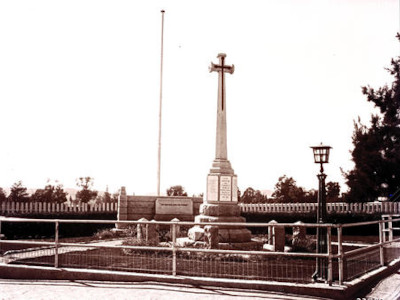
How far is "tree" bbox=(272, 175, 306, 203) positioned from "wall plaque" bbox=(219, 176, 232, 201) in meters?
34.9

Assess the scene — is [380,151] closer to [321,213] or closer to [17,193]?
[321,213]

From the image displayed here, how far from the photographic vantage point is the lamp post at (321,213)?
275 inches

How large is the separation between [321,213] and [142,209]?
1395 cm

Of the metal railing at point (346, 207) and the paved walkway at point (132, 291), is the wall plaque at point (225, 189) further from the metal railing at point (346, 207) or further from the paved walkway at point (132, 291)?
the metal railing at point (346, 207)

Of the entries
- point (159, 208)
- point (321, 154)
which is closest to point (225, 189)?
point (321, 154)

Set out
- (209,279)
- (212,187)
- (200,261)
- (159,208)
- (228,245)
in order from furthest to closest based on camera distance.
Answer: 1. (159,208)
2. (212,187)
3. (228,245)
4. (200,261)
5. (209,279)

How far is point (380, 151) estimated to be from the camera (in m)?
26.9

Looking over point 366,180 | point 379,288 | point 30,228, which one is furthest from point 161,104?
point 379,288

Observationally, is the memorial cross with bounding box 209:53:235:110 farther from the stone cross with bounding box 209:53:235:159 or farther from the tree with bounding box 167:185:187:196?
the tree with bounding box 167:185:187:196

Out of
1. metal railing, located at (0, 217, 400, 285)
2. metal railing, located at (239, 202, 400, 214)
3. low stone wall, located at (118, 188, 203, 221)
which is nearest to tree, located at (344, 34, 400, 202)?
metal railing, located at (239, 202, 400, 214)

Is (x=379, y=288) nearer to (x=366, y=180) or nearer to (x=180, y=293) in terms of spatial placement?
(x=180, y=293)

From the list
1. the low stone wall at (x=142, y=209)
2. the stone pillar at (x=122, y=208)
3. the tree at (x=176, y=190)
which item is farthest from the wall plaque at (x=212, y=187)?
the tree at (x=176, y=190)

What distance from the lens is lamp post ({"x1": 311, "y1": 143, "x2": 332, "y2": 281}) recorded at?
6.99 metres

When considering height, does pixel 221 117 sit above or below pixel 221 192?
above
